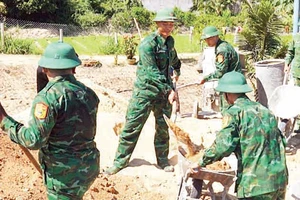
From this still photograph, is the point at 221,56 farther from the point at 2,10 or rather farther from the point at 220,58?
the point at 2,10

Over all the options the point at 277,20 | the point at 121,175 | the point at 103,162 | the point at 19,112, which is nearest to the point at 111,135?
the point at 103,162

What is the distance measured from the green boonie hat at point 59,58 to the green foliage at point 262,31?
943cm

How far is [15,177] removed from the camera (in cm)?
580

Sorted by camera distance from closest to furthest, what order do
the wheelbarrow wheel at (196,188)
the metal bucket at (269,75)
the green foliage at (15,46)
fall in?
the wheelbarrow wheel at (196,188) → the metal bucket at (269,75) → the green foliage at (15,46)

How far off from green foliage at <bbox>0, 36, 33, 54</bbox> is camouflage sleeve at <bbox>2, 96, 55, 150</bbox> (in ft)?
50.8

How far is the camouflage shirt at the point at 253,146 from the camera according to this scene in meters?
4.17

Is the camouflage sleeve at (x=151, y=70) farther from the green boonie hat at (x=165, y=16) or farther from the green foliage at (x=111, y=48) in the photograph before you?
the green foliage at (x=111, y=48)

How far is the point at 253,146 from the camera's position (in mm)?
4188

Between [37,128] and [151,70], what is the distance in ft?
10.1

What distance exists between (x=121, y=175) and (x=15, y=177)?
1515 mm

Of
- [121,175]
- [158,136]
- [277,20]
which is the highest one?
[277,20]

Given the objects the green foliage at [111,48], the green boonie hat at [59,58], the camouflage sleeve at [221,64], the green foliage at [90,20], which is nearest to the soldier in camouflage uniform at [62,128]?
the green boonie hat at [59,58]

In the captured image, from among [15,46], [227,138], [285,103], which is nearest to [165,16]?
[285,103]

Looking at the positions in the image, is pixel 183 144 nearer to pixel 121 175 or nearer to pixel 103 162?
pixel 121 175
